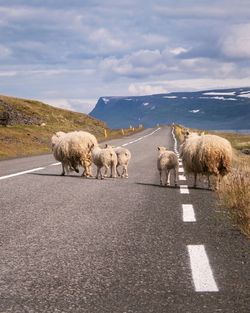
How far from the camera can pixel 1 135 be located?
1421 inches

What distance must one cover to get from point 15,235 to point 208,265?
2464 millimetres

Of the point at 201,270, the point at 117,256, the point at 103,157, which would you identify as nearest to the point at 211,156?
the point at 103,157

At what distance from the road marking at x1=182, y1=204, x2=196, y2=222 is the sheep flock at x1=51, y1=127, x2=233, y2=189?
8.76 ft

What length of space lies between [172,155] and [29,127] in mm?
34544

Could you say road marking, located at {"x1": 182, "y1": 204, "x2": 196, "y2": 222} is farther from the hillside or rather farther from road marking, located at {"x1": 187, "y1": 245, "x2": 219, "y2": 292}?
the hillside

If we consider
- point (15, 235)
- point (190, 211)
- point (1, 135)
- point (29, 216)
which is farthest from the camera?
point (1, 135)

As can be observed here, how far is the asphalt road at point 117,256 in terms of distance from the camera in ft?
13.1

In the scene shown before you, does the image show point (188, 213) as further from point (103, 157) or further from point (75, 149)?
point (75, 149)

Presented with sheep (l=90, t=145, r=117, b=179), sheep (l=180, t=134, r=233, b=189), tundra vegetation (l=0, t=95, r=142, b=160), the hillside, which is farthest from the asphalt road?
the hillside

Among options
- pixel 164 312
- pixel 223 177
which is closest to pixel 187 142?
pixel 223 177

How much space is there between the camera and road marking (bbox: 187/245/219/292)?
14.1ft

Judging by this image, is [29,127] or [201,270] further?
[29,127]

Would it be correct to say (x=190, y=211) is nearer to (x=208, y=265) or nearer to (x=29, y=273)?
(x=208, y=265)

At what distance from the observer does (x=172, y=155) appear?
12.4m
